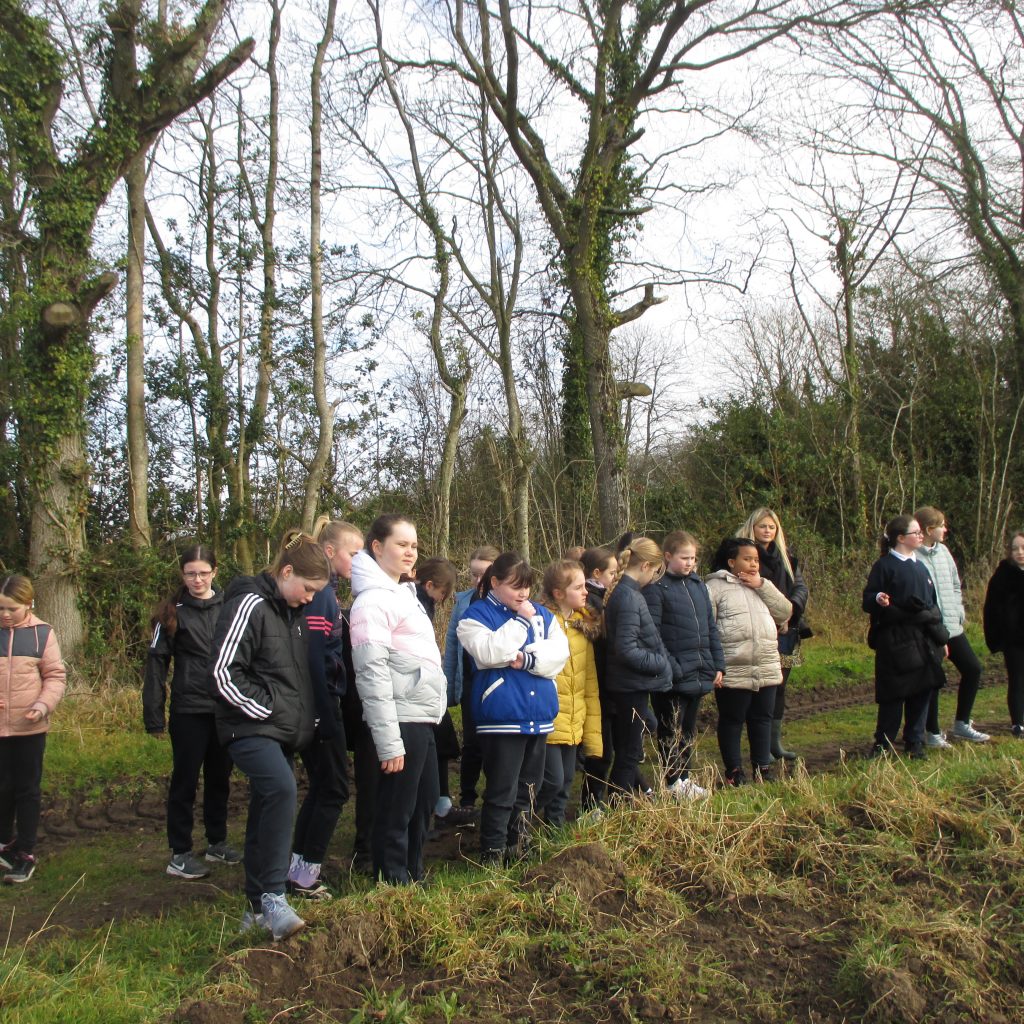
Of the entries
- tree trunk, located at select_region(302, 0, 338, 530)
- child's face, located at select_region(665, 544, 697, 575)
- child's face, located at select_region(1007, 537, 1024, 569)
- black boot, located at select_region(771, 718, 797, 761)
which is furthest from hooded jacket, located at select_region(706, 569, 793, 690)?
tree trunk, located at select_region(302, 0, 338, 530)

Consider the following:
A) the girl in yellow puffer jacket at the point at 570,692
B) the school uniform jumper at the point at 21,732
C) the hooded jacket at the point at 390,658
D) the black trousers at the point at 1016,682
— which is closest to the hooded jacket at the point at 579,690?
the girl in yellow puffer jacket at the point at 570,692

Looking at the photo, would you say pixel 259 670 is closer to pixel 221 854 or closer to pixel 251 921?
pixel 251 921

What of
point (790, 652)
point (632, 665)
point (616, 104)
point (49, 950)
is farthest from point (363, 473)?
point (49, 950)

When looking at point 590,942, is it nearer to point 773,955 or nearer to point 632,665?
point 773,955

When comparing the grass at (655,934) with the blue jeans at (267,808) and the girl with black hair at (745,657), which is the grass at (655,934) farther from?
the girl with black hair at (745,657)

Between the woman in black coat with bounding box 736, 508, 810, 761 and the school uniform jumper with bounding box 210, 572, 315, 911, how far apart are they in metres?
4.09

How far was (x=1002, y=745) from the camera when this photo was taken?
261 inches

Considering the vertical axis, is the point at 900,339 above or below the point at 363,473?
above

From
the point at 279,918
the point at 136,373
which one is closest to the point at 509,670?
the point at 279,918

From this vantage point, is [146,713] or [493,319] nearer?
[146,713]

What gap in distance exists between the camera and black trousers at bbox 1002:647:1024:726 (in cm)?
780

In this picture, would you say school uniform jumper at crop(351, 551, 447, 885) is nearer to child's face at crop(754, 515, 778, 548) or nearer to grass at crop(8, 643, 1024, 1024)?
grass at crop(8, 643, 1024, 1024)

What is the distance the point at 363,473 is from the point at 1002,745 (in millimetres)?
14117

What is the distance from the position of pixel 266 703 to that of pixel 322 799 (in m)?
1.02
